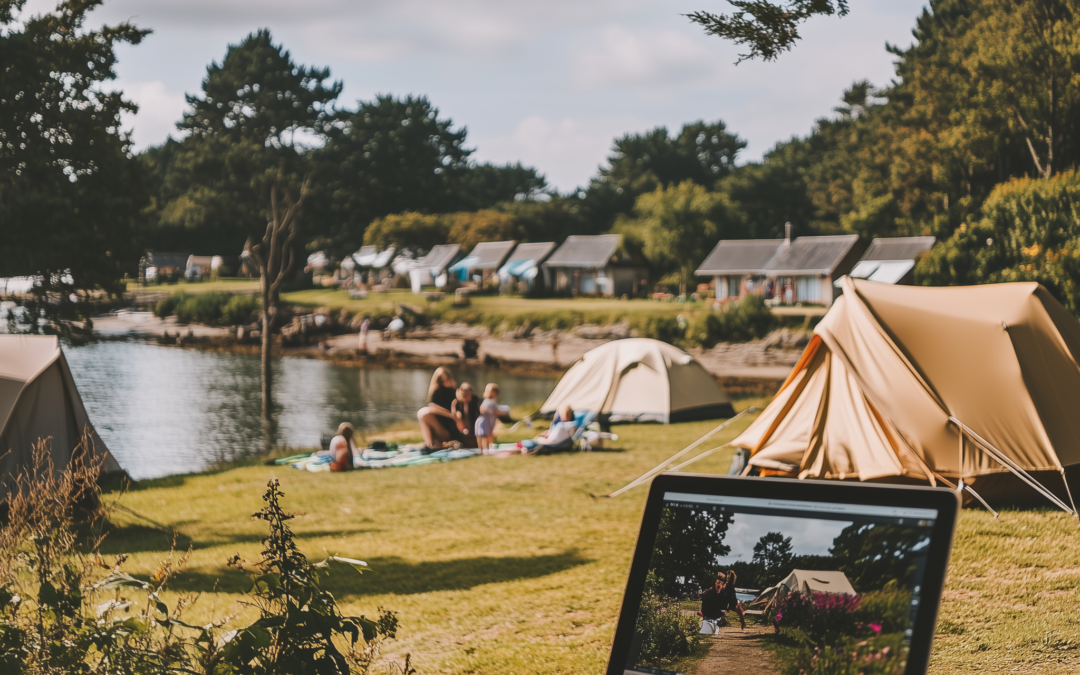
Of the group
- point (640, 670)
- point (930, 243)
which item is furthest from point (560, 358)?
point (640, 670)

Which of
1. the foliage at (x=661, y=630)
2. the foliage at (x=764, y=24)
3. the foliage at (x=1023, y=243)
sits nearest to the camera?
the foliage at (x=661, y=630)

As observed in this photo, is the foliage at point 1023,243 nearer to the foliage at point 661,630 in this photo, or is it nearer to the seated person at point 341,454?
the seated person at point 341,454

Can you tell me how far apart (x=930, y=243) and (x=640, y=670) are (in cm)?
4604

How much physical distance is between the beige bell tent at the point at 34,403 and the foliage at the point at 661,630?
884 centimetres

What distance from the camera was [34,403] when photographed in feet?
31.4

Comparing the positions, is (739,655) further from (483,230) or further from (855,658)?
(483,230)

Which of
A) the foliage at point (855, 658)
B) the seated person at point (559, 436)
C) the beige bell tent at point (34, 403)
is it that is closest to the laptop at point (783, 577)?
the foliage at point (855, 658)

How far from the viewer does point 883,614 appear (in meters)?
1.57

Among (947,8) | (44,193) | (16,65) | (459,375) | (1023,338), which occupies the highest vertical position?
(947,8)

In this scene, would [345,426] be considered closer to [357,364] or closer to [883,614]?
[883,614]

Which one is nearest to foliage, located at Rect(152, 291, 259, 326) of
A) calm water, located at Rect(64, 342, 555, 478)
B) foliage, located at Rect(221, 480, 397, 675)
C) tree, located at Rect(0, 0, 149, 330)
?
calm water, located at Rect(64, 342, 555, 478)

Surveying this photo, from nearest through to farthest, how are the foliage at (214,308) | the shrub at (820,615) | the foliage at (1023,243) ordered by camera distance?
1. the shrub at (820,615)
2. the foliage at (1023,243)
3. the foliage at (214,308)

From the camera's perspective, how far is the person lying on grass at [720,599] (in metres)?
1.80

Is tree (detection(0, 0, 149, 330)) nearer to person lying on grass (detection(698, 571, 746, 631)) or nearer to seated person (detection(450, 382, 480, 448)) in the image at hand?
seated person (detection(450, 382, 480, 448))
